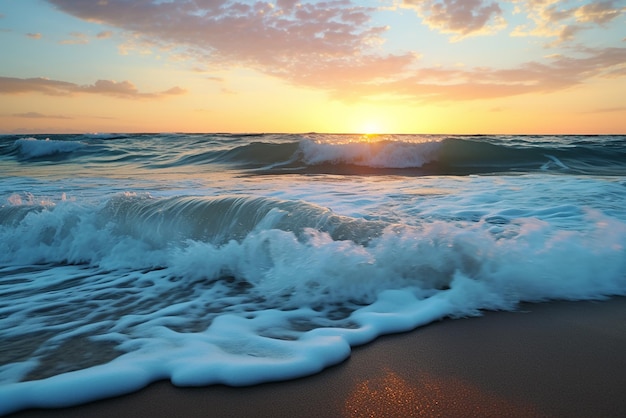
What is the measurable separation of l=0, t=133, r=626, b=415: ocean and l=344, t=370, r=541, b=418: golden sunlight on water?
0.97 ft

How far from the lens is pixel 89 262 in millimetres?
3922

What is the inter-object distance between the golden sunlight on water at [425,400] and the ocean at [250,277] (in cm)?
29

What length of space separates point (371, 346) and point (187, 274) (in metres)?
1.83

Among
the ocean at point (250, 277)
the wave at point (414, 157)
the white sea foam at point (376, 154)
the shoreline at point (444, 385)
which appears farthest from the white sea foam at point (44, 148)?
the shoreline at point (444, 385)

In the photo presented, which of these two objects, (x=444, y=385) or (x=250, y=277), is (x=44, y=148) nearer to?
(x=250, y=277)

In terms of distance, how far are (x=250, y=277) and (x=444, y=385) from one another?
181 cm

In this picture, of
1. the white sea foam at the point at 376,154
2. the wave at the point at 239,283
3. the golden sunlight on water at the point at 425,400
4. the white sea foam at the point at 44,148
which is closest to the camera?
the golden sunlight on water at the point at 425,400

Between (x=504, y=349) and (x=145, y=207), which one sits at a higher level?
(x=145, y=207)

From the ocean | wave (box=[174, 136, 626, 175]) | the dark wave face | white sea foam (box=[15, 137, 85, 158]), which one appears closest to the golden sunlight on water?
the ocean

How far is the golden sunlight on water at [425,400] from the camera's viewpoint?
1.53 metres

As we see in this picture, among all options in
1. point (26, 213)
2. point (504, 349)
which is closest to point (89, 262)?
point (26, 213)

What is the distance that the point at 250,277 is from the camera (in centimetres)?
321

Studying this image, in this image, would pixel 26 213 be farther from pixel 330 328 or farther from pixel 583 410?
pixel 583 410

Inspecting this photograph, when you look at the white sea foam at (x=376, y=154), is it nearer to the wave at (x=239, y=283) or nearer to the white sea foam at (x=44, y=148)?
the wave at (x=239, y=283)
